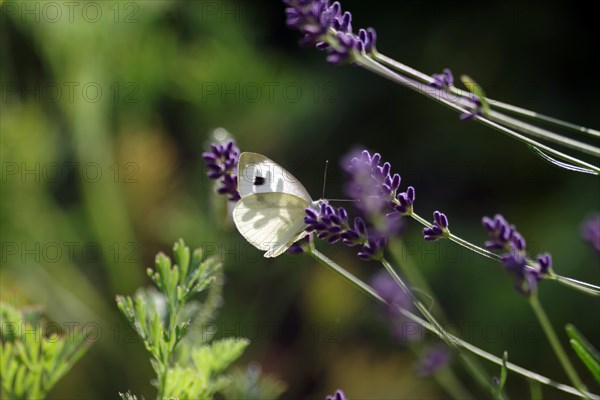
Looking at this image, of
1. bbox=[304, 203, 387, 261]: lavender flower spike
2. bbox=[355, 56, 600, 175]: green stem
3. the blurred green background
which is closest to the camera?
bbox=[355, 56, 600, 175]: green stem

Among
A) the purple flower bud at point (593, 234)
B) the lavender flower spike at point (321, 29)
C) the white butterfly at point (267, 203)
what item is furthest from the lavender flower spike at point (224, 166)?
the purple flower bud at point (593, 234)

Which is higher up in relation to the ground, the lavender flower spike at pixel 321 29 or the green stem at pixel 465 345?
the lavender flower spike at pixel 321 29

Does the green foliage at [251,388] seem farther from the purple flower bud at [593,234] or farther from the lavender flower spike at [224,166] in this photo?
the purple flower bud at [593,234]

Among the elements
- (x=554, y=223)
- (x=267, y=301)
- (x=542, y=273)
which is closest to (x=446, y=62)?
(x=554, y=223)

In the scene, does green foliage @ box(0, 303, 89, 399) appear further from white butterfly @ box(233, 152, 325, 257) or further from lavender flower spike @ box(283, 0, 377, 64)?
Answer: lavender flower spike @ box(283, 0, 377, 64)

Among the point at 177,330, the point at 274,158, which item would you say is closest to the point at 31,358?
the point at 177,330

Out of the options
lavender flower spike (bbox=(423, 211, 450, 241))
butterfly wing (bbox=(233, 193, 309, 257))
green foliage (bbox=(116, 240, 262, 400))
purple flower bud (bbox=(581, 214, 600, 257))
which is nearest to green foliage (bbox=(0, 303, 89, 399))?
green foliage (bbox=(116, 240, 262, 400))
